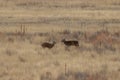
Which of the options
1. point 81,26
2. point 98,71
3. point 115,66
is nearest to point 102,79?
point 98,71

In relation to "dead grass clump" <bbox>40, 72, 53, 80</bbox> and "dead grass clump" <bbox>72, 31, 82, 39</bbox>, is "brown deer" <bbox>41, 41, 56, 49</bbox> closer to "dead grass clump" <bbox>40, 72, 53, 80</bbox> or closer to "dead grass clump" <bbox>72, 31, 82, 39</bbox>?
"dead grass clump" <bbox>72, 31, 82, 39</bbox>

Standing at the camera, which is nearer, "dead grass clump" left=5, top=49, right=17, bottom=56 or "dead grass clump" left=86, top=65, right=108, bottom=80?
"dead grass clump" left=86, top=65, right=108, bottom=80

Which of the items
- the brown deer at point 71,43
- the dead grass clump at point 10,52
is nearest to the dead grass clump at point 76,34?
the brown deer at point 71,43

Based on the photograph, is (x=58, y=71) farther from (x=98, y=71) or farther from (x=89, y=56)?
(x=89, y=56)

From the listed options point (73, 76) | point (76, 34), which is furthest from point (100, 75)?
point (76, 34)

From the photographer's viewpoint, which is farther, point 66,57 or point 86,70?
point 66,57

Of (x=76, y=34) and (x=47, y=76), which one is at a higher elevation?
(x=47, y=76)

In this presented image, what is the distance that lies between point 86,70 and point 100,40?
5.12 metres

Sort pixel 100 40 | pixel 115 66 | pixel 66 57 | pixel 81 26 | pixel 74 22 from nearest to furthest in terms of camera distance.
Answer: pixel 115 66
pixel 66 57
pixel 100 40
pixel 81 26
pixel 74 22

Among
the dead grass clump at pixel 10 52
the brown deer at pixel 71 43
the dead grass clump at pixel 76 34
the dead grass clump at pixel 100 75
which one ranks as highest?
the dead grass clump at pixel 100 75

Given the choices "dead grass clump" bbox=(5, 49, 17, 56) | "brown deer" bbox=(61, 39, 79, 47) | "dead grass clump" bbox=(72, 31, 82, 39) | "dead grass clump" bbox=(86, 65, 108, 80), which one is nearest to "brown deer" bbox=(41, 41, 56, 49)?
"brown deer" bbox=(61, 39, 79, 47)

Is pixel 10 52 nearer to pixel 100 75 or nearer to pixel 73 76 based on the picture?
pixel 73 76

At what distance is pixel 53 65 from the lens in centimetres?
1619

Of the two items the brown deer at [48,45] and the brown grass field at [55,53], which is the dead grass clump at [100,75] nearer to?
the brown grass field at [55,53]
